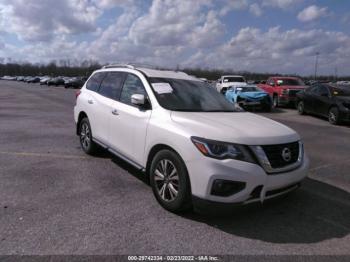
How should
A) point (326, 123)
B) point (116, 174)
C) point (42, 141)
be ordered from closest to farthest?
point (116, 174)
point (42, 141)
point (326, 123)

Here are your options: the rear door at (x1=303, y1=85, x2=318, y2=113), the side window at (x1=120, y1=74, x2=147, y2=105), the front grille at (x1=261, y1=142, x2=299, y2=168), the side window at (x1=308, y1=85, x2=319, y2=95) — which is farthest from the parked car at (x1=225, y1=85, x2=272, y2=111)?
the front grille at (x1=261, y1=142, x2=299, y2=168)

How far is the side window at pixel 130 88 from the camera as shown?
537 centimetres

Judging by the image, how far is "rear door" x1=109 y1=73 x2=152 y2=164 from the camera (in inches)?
195

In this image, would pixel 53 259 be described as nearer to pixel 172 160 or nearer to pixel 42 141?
pixel 172 160

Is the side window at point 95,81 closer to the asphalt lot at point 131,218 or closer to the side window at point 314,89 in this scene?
the asphalt lot at point 131,218

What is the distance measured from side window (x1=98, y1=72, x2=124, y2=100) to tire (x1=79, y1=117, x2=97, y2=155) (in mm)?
802

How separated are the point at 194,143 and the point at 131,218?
1191mm

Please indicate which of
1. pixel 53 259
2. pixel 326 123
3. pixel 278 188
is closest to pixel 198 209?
pixel 278 188

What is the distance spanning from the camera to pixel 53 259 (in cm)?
325

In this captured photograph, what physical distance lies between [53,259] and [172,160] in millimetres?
1692

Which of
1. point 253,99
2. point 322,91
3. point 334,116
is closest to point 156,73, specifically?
point 334,116

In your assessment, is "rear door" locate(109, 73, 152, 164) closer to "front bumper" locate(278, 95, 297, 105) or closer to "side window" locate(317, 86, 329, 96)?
"side window" locate(317, 86, 329, 96)

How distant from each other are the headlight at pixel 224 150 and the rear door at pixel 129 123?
1176 mm

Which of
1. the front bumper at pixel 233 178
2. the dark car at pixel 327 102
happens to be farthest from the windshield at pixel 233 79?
the front bumper at pixel 233 178
